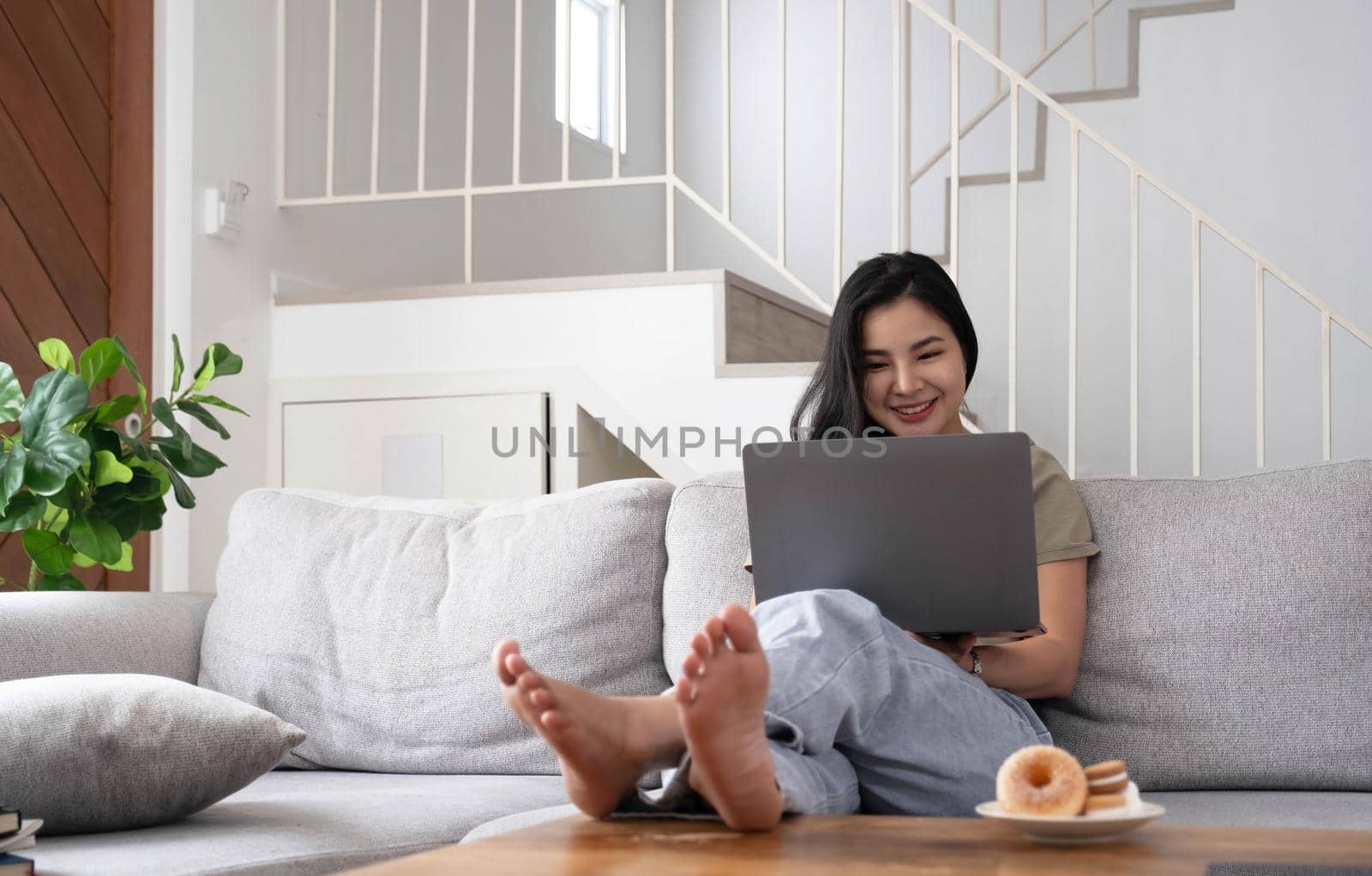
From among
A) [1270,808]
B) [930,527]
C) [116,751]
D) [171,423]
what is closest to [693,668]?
[930,527]

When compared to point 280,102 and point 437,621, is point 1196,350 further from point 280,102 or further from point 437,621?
point 280,102

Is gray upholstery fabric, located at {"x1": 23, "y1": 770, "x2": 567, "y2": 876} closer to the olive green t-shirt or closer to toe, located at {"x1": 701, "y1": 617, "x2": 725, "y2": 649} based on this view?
the olive green t-shirt

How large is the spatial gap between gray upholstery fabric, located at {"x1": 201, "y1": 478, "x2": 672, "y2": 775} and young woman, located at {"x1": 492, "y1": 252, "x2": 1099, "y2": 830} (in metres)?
0.35

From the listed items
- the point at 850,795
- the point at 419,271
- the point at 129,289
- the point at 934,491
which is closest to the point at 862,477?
the point at 934,491

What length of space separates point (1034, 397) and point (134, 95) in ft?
8.68

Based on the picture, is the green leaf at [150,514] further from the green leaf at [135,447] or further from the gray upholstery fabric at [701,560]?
the gray upholstery fabric at [701,560]

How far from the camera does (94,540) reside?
2.25 metres

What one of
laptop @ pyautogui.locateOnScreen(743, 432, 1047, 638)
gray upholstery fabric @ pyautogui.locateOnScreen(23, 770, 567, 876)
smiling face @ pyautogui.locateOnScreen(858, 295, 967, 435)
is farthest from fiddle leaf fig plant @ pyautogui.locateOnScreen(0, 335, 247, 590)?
laptop @ pyautogui.locateOnScreen(743, 432, 1047, 638)

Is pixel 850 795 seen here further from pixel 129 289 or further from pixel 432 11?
pixel 432 11

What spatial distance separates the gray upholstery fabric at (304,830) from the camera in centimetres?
128

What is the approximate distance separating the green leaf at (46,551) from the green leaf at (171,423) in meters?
0.25

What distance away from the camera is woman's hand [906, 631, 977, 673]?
1.54m

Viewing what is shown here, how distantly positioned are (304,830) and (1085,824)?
32.2 inches

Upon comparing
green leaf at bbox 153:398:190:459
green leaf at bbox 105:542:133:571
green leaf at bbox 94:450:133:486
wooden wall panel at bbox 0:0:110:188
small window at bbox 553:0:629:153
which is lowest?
green leaf at bbox 105:542:133:571
